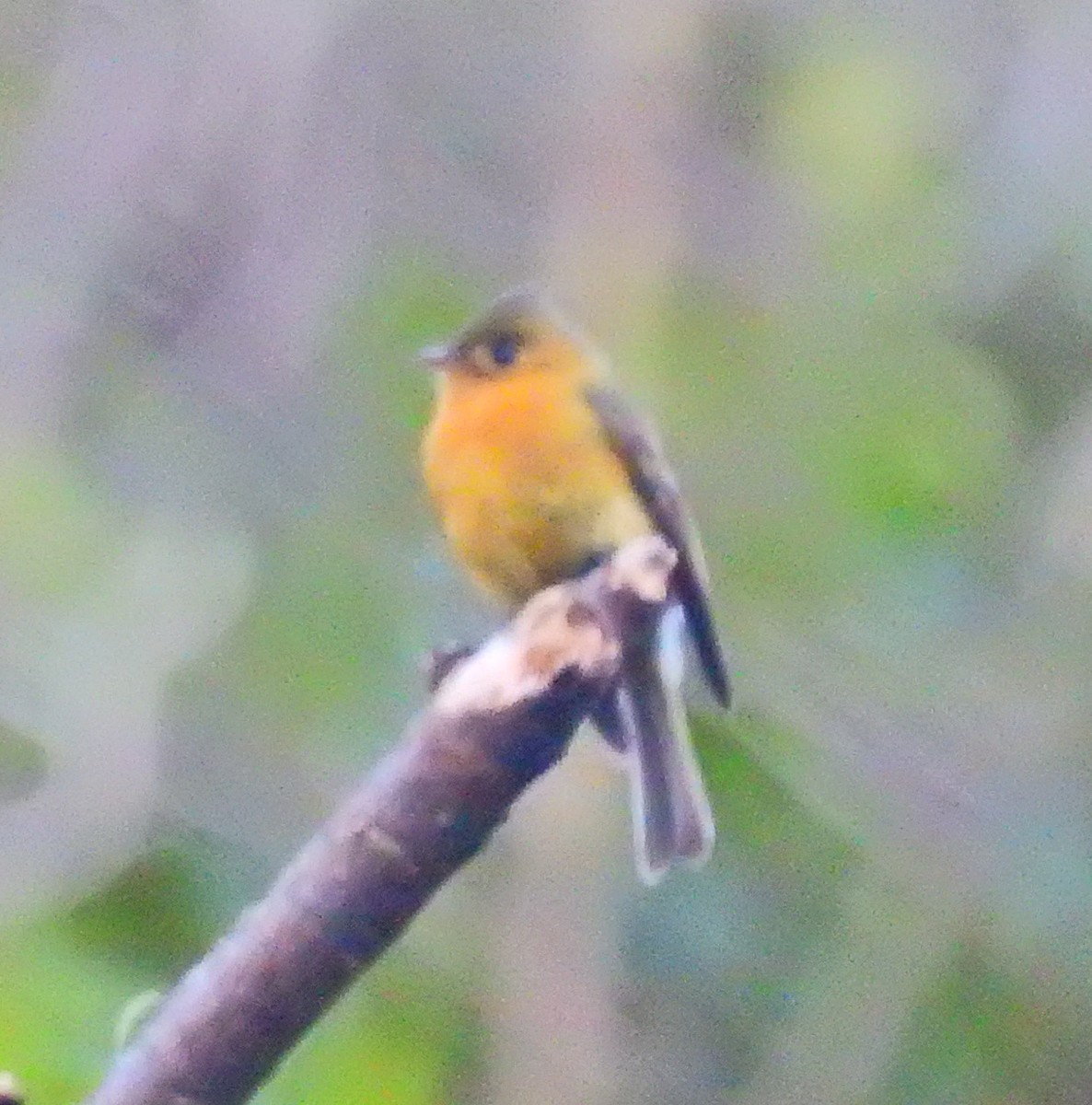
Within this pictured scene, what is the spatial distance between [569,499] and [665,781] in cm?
24

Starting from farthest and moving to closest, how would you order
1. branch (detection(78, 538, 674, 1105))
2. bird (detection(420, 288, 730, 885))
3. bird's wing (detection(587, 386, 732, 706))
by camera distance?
bird (detection(420, 288, 730, 885)) < bird's wing (detection(587, 386, 732, 706)) < branch (detection(78, 538, 674, 1105))

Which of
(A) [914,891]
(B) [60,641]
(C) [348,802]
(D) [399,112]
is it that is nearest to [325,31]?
(D) [399,112]

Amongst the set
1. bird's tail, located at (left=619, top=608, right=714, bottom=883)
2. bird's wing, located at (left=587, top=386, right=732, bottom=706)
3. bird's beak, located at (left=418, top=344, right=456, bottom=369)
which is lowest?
bird's tail, located at (left=619, top=608, right=714, bottom=883)

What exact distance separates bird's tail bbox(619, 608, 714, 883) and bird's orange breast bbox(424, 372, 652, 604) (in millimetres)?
127

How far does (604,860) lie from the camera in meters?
1.89

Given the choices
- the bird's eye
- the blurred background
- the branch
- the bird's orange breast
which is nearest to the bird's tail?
the bird's orange breast

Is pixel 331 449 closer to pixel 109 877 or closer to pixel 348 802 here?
pixel 109 877

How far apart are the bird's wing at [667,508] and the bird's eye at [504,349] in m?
0.10

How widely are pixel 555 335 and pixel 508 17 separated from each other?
63 centimetres

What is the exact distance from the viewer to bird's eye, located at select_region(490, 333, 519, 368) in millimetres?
1752

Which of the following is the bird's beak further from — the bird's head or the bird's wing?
the bird's wing

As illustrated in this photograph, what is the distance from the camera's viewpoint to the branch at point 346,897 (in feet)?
2.95

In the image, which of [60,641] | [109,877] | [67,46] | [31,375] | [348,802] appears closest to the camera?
[348,802]

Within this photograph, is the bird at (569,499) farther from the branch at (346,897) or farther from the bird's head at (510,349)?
the branch at (346,897)
